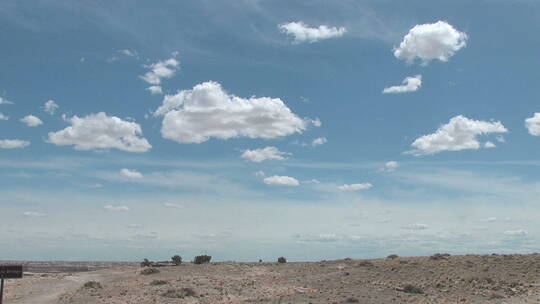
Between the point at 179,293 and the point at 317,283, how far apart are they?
40.9 ft

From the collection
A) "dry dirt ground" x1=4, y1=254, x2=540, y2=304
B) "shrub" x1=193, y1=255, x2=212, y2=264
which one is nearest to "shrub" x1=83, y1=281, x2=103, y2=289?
"dry dirt ground" x1=4, y1=254, x2=540, y2=304

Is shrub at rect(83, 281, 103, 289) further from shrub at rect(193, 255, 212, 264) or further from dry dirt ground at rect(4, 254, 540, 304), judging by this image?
shrub at rect(193, 255, 212, 264)

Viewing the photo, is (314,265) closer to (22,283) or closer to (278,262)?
(278,262)

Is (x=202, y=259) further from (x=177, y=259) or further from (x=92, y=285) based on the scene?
(x=92, y=285)

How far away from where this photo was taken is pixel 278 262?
6425 centimetres

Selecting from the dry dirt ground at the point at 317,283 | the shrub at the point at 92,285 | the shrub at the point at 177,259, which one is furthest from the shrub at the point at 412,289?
the shrub at the point at 177,259

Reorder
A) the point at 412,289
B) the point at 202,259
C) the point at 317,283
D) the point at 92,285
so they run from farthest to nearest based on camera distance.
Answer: the point at 202,259 < the point at 317,283 < the point at 92,285 < the point at 412,289

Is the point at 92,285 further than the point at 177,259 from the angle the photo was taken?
No

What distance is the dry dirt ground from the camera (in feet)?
132

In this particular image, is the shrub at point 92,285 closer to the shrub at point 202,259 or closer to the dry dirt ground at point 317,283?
the dry dirt ground at point 317,283

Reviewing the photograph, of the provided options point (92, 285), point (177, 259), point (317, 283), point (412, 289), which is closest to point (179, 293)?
point (92, 285)

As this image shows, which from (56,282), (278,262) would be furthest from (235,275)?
(56,282)

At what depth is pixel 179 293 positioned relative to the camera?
41.5m

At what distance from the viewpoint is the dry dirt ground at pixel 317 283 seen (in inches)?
1583
